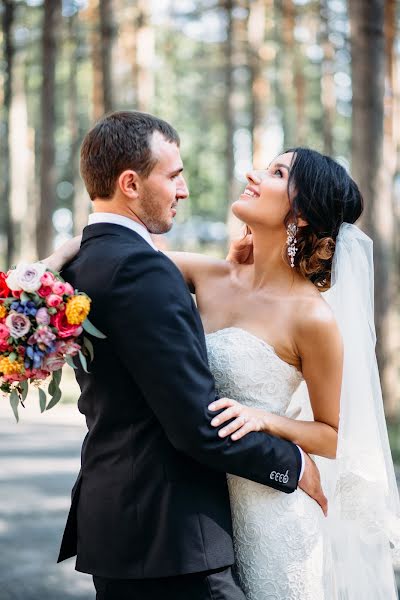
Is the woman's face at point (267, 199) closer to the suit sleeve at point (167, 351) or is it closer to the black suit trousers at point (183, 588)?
the suit sleeve at point (167, 351)

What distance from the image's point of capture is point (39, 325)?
277 cm

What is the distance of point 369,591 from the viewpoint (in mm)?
3662

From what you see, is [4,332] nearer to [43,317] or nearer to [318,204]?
[43,317]

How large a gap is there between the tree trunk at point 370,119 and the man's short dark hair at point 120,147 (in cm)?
800

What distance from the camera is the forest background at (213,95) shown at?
1085cm

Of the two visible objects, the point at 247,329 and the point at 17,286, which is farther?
the point at 247,329

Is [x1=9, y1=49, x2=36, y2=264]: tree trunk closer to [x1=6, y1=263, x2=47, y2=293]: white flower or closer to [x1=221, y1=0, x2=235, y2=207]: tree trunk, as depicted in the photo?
[x1=221, y1=0, x2=235, y2=207]: tree trunk

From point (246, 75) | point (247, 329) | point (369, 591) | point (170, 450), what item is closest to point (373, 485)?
point (369, 591)

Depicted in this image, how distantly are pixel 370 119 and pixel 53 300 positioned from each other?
8.55 metres

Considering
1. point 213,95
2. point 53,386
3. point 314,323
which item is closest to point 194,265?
point 314,323

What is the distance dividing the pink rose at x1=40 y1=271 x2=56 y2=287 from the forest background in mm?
2247

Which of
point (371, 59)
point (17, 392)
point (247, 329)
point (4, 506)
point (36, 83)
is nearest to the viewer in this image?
point (17, 392)

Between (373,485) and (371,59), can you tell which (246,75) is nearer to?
(371,59)

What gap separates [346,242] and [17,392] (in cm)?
141
